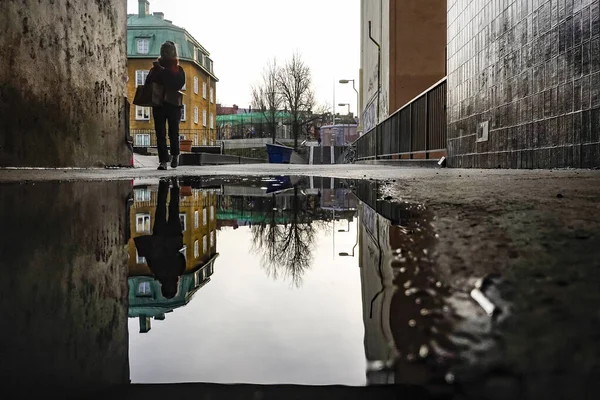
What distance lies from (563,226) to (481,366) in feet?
3.02

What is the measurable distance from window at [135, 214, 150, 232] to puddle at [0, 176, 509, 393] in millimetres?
18

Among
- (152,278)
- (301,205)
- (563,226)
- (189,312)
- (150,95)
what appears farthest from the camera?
(150,95)

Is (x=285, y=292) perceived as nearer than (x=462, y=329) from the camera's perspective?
No

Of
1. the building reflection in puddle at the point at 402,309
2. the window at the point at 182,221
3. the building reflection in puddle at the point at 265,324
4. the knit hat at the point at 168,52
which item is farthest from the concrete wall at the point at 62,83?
the building reflection in puddle at the point at 402,309

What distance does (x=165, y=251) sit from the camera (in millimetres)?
1174

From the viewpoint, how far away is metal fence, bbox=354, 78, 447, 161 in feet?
28.1

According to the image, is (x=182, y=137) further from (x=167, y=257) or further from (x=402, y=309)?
(x=402, y=309)

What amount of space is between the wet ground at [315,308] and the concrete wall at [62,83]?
342cm

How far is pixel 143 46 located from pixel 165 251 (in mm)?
44925

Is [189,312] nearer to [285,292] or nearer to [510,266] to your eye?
[285,292]

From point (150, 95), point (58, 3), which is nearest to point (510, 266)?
point (58, 3)

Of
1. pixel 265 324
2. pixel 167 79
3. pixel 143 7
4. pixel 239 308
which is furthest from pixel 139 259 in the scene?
pixel 143 7

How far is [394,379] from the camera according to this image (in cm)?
42

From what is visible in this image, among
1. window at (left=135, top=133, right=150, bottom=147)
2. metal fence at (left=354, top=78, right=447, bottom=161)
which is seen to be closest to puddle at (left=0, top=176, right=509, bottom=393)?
metal fence at (left=354, top=78, right=447, bottom=161)
